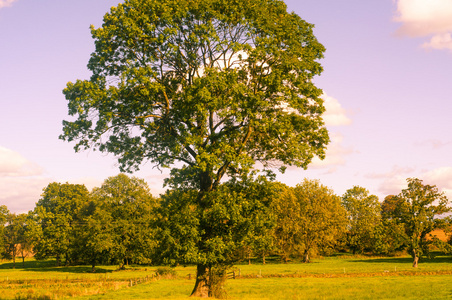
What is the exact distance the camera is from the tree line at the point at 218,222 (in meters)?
26.5

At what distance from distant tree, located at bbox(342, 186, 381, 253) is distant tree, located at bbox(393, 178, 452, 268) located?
121 feet

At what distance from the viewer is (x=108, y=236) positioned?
3054 inches

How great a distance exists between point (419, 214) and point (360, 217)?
4879 centimetres

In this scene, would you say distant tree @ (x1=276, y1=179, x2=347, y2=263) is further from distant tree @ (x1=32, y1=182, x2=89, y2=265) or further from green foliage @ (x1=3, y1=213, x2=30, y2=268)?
green foliage @ (x1=3, y1=213, x2=30, y2=268)

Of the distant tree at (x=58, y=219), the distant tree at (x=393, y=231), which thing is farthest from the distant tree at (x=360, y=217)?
the distant tree at (x=58, y=219)

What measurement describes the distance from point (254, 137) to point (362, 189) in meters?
107

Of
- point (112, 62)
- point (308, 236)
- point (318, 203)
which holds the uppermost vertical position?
point (112, 62)

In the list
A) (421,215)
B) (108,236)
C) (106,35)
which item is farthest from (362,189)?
(106,35)

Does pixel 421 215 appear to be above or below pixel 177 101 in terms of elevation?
below

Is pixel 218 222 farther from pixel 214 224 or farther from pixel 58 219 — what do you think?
pixel 58 219

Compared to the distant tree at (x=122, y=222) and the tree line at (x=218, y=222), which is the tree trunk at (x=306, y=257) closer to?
the tree line at (x=218, y=222)

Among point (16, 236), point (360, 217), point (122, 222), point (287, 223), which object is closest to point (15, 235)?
point (16, 236)

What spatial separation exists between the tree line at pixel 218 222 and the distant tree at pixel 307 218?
0.23m

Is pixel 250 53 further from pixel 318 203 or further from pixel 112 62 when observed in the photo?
pixel 318 203
